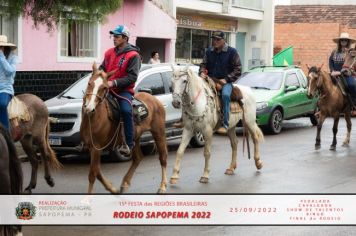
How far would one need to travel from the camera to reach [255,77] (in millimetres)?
20109

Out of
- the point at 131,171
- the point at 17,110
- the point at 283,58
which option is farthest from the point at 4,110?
the point at 283,58

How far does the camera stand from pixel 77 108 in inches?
520

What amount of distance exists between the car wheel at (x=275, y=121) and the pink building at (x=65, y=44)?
5.35m

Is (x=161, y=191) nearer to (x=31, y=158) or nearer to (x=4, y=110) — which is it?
(x=31, y=158)

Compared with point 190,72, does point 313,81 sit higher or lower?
lower

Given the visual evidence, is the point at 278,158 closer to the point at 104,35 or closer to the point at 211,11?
the point at 104,35

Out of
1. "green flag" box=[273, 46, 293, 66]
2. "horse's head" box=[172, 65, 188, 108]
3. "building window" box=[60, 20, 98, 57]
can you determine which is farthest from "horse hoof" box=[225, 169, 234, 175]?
"green flag" box=[273, 46, 293, 66]

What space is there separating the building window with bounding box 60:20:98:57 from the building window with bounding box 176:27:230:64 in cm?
677

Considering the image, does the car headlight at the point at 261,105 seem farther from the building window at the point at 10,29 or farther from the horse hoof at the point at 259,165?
the building window at the point at 10,29

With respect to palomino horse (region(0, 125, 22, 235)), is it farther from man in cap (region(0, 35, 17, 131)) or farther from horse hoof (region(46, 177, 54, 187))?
horse hoof (region(46, 177, 54, 187))

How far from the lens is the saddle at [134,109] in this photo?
9602 millimetres

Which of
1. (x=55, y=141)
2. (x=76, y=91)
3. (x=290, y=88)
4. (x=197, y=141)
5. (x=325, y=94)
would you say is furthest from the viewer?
(x=290, y=88)

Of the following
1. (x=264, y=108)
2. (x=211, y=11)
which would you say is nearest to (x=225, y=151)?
(x=264, y=108)

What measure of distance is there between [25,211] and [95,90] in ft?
7.49
